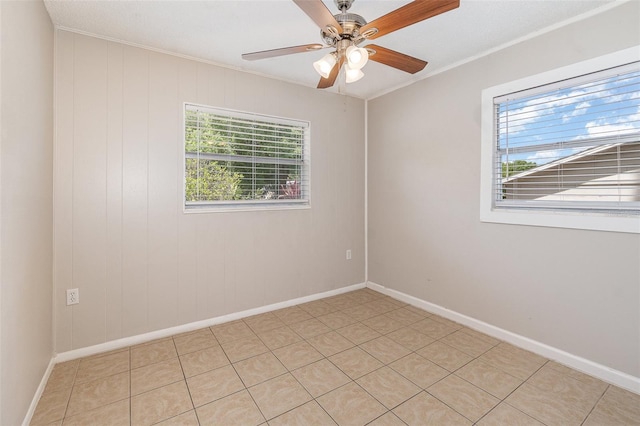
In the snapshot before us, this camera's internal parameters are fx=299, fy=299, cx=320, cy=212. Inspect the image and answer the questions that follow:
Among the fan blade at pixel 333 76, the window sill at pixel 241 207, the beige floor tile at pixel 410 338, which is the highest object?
the fan blade at pixel 333 76

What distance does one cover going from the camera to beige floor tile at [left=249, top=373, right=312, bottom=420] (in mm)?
1712

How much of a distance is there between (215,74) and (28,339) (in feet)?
7.74

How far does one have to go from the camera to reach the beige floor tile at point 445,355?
7.06 feet

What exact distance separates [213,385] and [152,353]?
720 millimetres

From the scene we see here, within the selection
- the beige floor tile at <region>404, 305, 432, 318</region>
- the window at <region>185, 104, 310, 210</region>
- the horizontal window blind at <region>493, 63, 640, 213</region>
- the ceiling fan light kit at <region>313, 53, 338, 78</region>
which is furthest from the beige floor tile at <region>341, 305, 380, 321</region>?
the ceiling fan light kit at <region>313, 53, 338, 78</region>

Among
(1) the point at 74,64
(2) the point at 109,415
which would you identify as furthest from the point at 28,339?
(1) the point at 74,64

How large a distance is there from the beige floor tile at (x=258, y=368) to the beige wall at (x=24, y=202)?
3.69ft

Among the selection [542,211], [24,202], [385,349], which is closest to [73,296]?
[24,202]

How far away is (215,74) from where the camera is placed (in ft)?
9.09

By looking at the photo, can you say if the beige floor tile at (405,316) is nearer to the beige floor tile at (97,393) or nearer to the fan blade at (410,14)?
the beige floor tile at (97,393)

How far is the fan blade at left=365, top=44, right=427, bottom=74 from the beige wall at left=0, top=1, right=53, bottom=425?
5.84 feet

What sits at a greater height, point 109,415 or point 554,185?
point 554,185

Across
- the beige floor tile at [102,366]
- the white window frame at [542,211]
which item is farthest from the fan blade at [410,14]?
the beige floor tile at [102,366]

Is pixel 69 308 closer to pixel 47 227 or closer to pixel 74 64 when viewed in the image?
pixel 47 227
